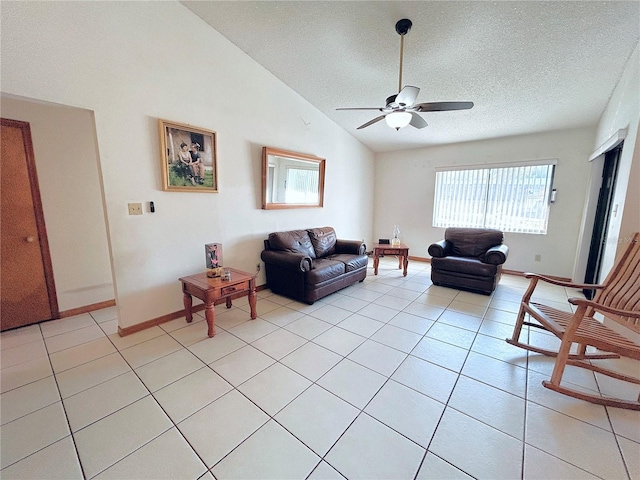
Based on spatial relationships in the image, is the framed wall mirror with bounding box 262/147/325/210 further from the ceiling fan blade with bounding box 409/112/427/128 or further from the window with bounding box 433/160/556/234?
the window with bounding box 433/160/556/234

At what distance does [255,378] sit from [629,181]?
375 cm

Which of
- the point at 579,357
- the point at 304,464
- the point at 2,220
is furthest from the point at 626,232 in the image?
the point at 2,220

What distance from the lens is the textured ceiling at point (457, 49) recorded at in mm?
2166

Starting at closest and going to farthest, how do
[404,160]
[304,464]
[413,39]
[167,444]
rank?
[304,464]
[167,444]
[413,39]
[404,160]

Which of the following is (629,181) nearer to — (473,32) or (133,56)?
(473,32)

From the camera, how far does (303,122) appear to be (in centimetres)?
406

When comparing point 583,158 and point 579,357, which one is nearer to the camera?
point 579,357

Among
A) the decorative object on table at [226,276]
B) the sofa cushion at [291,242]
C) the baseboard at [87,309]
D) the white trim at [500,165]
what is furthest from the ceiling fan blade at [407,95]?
the baseboard at [87,309]

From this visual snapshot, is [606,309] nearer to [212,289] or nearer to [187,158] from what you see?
[212,289]

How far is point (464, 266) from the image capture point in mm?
3627

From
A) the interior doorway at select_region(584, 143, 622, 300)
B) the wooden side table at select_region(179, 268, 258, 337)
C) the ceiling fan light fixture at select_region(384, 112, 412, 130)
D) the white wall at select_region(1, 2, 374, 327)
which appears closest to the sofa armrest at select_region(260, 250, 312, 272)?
the white wall at select_region(1, 2, 374, 327)

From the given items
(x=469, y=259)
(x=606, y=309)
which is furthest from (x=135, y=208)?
(x=469, y=259)

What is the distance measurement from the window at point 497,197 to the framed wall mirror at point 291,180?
2712 millimetres

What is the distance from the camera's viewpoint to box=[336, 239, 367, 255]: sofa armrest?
163 inches
